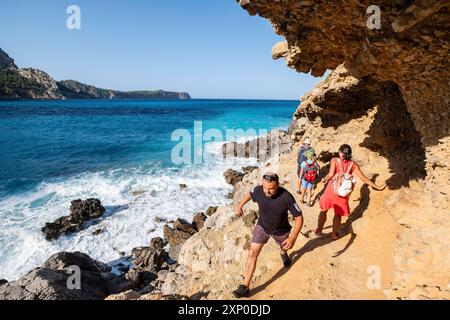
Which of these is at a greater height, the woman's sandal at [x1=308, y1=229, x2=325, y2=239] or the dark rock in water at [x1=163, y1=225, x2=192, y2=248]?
the woman's sandal at [x1=308, y1=229, x2=325, y2=239]

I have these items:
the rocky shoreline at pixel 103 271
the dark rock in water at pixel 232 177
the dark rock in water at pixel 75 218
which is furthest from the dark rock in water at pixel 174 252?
the dark rock in water at pixel 232 177

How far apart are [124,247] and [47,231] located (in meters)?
4.20

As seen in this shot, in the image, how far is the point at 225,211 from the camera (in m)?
11.5

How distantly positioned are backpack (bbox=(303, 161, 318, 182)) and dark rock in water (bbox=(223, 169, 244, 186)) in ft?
42.2

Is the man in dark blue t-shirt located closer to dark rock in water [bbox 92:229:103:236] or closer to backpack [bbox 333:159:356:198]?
backpack [bbox 333:159:356:198]

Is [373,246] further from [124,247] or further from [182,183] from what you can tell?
[182,183]

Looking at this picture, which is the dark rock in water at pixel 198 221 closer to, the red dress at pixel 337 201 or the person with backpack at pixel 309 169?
the person with backpack at pixel 309 169

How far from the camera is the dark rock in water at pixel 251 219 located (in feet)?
27.9

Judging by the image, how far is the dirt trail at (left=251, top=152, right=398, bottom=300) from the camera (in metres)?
4.97

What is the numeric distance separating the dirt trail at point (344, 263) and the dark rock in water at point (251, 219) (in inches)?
73.9

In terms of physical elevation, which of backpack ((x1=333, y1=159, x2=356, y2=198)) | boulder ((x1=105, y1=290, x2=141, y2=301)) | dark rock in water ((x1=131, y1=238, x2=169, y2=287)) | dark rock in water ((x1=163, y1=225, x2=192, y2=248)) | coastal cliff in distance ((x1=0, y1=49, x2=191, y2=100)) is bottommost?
dark rock in water ((x1=131, y1=238, x2=169, y2=287))

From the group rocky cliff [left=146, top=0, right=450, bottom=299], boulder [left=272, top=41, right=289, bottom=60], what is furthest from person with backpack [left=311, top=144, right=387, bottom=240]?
boulder [left=272, top=41, right=289, bottom=60]
